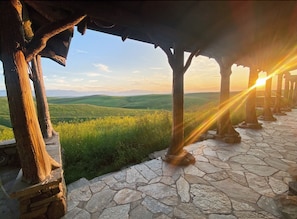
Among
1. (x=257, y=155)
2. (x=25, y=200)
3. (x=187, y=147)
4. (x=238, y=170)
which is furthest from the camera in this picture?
(x=187, y=147)

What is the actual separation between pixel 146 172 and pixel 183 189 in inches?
38.3

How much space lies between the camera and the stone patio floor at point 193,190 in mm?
2430

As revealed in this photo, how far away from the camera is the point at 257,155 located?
4.38 m

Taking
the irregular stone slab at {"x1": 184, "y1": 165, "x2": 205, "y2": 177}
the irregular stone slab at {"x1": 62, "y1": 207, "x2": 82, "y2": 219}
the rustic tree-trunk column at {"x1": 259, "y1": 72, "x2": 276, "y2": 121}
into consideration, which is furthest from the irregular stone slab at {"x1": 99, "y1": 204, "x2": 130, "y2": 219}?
the rustic tree-trunk column at {"x1": 259, "y1": 72, "x2": 276, "y2": 121}

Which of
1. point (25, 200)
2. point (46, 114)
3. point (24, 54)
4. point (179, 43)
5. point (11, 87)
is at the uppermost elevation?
point (179, 43)

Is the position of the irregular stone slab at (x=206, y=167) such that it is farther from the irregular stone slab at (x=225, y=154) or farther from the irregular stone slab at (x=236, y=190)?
the irregular stone slab at (x=225, y=154)

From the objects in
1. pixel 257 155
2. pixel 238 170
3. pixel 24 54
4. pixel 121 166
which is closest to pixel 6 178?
pixel 121 166

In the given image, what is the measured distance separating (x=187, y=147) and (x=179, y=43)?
10.4ft

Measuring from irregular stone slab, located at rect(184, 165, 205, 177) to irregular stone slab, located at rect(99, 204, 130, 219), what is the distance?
1612 millimetres

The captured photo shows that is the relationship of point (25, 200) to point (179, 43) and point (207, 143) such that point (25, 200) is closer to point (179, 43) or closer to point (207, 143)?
point (179, 43)

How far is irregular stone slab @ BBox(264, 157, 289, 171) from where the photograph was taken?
12.1 ft

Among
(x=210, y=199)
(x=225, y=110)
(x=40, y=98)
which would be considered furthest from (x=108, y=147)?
(x=225, y=110)

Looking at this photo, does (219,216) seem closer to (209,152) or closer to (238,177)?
(238,177)

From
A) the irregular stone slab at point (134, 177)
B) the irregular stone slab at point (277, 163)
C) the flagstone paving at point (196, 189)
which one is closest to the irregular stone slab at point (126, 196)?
the flagstone paving at point (196, 189)
